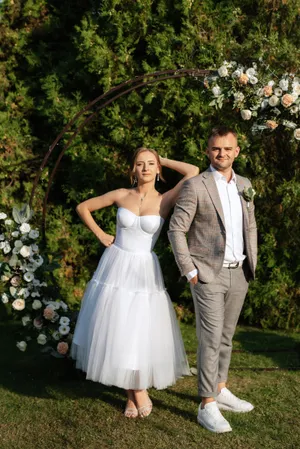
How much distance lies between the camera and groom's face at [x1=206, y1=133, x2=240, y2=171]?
4.14m

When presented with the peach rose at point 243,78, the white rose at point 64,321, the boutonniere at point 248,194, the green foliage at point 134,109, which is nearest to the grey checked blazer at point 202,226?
the boutonniere at point 248,194

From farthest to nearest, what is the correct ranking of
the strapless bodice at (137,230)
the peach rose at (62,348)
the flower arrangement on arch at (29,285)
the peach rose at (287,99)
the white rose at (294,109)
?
the flower arrangement on arch at (29,285) → the peach rose at (62,348) → the white rose at (294,109) → the peach rose at (287,99) → the strapless bodice at (137,230)

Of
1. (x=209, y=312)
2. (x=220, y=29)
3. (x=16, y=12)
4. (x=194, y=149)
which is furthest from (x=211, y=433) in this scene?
(x=16, y=12)

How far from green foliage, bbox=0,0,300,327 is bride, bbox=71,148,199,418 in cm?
233

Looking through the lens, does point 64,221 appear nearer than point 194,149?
No

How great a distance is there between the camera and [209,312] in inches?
163

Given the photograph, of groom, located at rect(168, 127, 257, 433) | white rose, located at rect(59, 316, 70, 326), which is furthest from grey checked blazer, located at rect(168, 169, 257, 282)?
white rose, located at rect(59, 316, 70, 326)

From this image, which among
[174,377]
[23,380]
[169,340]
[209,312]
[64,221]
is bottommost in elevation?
[23,380]

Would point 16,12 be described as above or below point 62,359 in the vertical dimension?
above

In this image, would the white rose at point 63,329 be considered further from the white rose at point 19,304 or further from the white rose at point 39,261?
the white rose at point 39,261

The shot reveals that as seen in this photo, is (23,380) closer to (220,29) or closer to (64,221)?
(64,221)

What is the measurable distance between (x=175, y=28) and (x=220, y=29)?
0.54 m

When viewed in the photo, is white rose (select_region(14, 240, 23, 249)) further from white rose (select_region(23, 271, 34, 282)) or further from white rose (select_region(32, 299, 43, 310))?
white rose (select_region(32, 299, 43, 310))

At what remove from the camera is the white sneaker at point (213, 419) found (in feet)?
13.5
